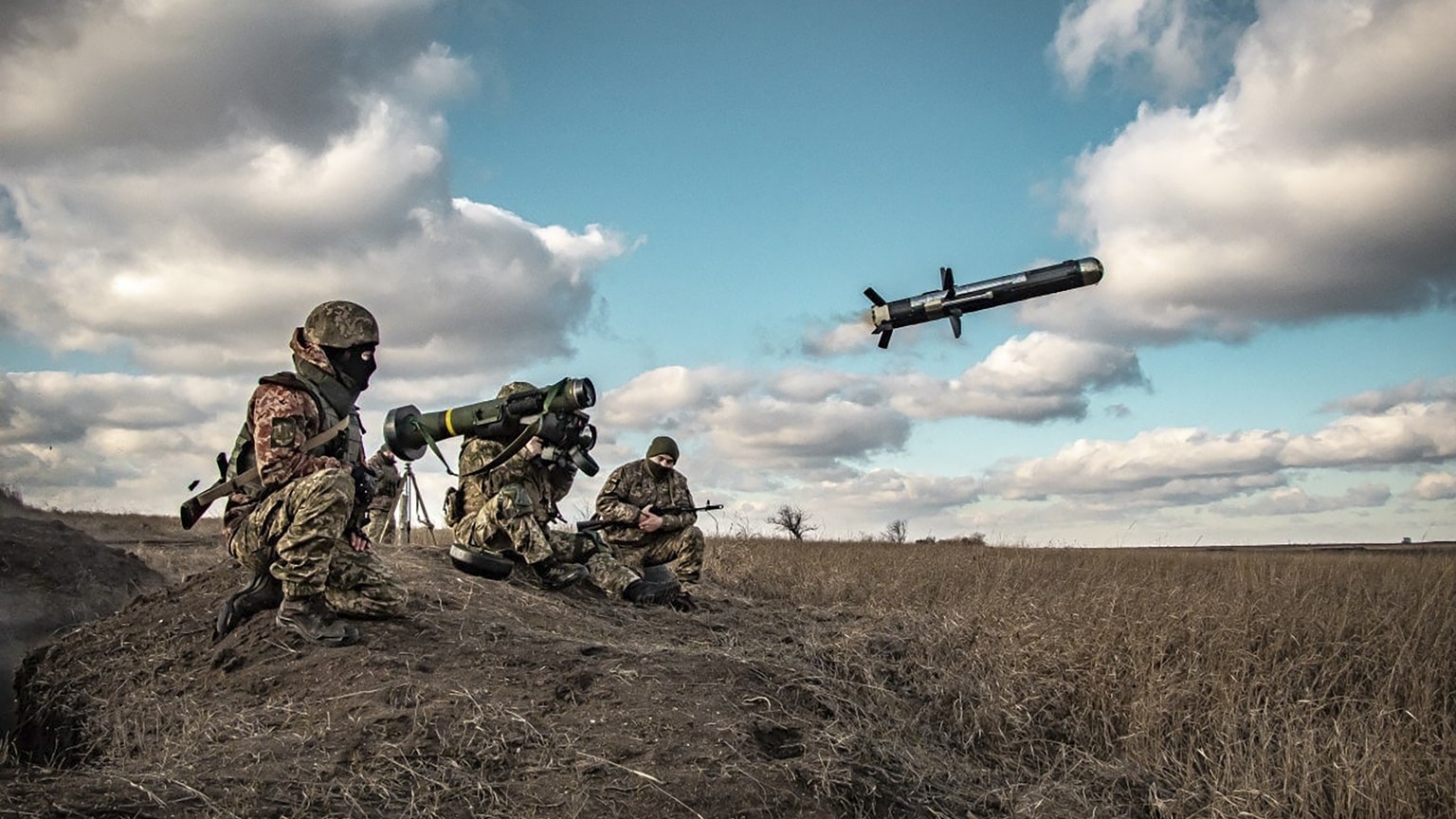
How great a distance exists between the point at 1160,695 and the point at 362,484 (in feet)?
18.3

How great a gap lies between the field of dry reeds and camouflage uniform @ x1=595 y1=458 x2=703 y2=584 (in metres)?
1.53

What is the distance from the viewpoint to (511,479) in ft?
32.4

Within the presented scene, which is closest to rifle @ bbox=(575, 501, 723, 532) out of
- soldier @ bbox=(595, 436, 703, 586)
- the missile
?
soldier @ bbox=(595, 436, 703, 586)

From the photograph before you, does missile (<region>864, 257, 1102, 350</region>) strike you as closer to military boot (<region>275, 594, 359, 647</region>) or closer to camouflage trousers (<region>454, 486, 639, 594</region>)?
camouflage trousers (<region>454, 486, 639, 594</region>)

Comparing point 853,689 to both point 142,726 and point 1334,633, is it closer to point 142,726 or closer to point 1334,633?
point 142,726

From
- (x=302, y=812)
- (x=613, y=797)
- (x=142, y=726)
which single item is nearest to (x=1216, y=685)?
(x=613, y=797)

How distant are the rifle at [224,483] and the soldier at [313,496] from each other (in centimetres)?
2

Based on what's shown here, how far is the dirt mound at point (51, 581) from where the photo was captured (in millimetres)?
9547

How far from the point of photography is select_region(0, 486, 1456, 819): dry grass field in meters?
5.08

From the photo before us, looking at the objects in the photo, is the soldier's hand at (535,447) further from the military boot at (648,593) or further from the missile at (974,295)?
the missile at (974,295)

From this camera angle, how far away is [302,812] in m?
4.63

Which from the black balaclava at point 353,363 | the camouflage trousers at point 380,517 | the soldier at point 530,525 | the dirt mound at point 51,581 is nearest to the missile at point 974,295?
the soldier at point 530,525

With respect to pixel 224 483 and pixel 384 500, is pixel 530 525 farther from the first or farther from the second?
pixel 384 500

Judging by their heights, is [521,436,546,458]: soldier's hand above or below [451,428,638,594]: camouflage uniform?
above
